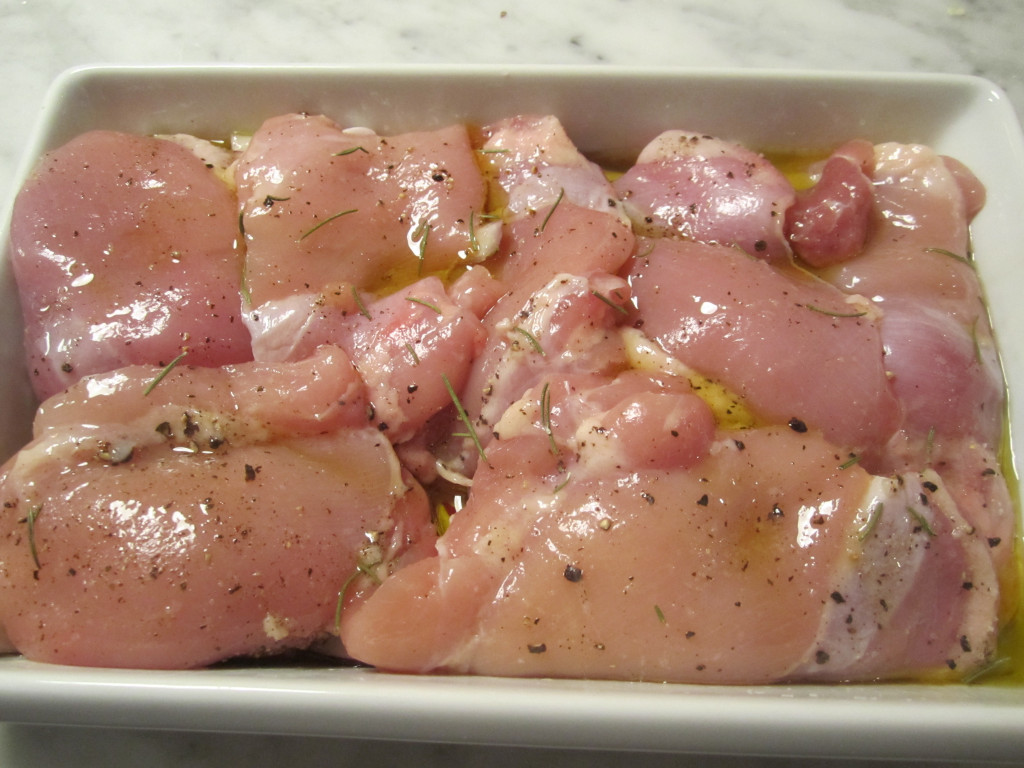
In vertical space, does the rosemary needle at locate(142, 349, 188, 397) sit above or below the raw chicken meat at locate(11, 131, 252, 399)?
below

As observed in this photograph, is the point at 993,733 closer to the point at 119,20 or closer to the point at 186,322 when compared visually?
the point at 186,322

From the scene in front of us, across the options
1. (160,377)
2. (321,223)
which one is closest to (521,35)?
→ (321,223)

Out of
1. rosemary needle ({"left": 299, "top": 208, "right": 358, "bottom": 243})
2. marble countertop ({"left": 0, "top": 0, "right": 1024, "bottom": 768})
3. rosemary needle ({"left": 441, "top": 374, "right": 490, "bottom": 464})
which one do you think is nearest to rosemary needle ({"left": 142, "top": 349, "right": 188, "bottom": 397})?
rosemary needle ({"left": 299, "top": 208, "right": 358, "bottom": 243})

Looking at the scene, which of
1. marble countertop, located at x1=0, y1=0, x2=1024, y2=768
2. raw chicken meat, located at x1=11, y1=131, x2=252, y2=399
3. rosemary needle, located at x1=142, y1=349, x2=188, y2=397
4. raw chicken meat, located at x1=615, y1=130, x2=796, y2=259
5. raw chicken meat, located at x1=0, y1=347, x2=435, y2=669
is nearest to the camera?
raw chicken meat, located at x1=0, y1=347, x2=435, y2=669

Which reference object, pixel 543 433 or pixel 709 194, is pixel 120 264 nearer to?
pixel 543 433

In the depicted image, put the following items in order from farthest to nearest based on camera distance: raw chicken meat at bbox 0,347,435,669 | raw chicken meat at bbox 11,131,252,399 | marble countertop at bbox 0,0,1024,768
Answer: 1. marble countertop at bbox 0,0,1024,768
2. raw chicken meat at bbox 11,131,252,399
3. raw chicken meat at bbox 0,347,435,669

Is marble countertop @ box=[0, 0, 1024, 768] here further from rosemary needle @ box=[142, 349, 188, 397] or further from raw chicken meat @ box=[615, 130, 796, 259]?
rosemary needle @ box=[142, 349, 188, 397]

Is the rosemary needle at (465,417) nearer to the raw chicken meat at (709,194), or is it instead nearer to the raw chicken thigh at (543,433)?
the raw chicken thigh at (543,433)
